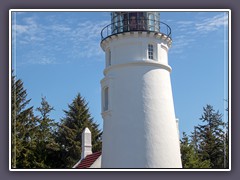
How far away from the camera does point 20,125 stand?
8016 millimetres

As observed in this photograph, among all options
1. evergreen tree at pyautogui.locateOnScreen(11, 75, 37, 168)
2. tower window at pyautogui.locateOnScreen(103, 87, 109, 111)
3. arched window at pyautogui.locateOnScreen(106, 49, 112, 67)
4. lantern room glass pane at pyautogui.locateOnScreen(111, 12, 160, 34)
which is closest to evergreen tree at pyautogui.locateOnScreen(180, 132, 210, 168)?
tower window at pyautogui.locateOnScreen(103, 87, 109, 111)

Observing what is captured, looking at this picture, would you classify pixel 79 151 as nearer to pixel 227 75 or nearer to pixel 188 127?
pixel 188 127

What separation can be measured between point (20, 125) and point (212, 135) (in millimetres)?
3442

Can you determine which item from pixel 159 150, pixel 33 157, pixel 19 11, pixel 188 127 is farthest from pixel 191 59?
pixel 33 157

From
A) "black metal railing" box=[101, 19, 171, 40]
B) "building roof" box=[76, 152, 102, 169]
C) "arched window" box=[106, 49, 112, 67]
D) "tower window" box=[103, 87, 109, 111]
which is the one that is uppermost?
"black metal railing" box=[101, 19, 171, 40]

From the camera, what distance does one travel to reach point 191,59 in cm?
788

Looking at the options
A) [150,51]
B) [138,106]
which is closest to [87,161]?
[138,106]

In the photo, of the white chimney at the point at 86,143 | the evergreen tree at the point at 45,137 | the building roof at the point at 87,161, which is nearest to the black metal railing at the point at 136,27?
the evergreen tree at the point at 45,137

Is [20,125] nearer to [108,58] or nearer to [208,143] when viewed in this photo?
[108,58]

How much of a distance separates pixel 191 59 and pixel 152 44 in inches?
66.0

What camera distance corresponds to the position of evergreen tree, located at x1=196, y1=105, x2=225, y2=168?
302 inches

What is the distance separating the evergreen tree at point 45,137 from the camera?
A: 851cm

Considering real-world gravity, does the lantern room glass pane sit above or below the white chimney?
above

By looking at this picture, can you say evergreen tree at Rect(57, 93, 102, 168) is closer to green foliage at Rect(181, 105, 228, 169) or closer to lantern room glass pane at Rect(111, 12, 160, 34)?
green foliage at Rect(181, 105, 228, 169)
